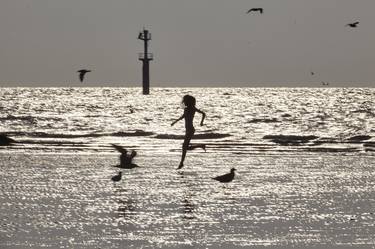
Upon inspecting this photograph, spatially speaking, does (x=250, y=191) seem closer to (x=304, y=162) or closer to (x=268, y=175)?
(x=268, y=175)

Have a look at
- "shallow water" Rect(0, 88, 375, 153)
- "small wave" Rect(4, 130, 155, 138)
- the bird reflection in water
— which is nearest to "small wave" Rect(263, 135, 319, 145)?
"shallow water" Rect(0, 88, 375, 153)

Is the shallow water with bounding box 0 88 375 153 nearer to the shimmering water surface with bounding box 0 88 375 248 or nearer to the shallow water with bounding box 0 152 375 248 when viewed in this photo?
the shimmering water surface with bounding box 0 88 375 248

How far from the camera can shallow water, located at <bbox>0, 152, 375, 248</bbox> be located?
1136 centimetres

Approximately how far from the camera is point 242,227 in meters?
12.2

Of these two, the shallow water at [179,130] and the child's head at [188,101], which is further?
the shallow water at [179,130]

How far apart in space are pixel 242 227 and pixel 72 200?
11.8ft

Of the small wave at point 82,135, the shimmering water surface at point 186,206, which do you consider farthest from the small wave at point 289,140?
the shimmering water surface at point 186,206

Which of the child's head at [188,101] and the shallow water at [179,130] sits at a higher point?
the child's head at [188,101]

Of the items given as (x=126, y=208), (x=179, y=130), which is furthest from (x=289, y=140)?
(x=126, y=208)

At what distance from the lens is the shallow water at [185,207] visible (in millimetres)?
11359

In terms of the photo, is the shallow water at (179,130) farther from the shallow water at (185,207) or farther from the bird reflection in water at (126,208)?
the bird reflection in water at (126,208)

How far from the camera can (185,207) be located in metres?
14.1

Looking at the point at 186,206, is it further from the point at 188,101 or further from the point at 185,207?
the point at 188,101

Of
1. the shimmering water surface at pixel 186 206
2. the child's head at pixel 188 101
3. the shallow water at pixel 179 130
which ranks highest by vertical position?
the child's head at pixel 188 101
